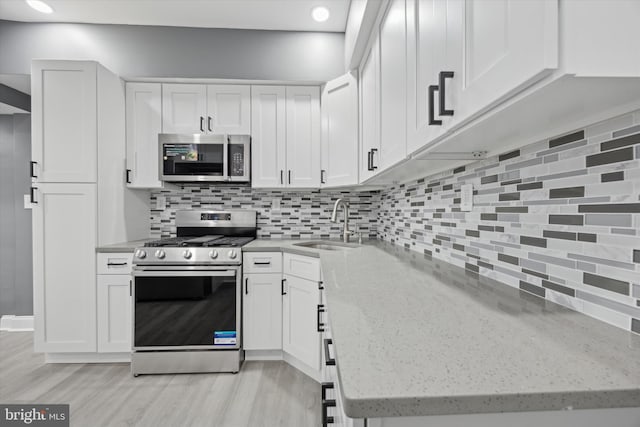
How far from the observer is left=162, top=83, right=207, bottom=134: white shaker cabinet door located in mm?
2541

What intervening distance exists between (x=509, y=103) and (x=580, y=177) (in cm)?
36

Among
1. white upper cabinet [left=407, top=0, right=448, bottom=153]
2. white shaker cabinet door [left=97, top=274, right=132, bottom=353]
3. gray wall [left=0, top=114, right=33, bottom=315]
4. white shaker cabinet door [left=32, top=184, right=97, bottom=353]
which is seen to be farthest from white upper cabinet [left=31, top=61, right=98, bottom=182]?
white upper cabinet [left=407, top=0, right=448, bottom=153]

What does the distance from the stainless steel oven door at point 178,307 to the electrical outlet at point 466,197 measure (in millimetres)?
1579

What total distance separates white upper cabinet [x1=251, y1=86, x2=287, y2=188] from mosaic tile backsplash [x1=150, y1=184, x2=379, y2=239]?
27 cm

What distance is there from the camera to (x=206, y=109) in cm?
256

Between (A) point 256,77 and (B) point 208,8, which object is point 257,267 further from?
(B) point 208,8

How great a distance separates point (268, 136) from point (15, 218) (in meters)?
2.71

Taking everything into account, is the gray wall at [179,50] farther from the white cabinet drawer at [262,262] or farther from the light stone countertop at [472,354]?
the light stone countertop at [472,354]

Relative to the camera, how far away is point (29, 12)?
239 cm

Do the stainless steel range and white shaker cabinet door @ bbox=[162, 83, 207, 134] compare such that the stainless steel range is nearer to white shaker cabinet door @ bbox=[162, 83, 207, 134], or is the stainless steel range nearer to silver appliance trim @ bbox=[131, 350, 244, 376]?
silver appliance trim @ bbox=[131, 350, 244, 376]

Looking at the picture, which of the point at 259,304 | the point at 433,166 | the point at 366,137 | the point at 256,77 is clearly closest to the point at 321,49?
the point at 256,77

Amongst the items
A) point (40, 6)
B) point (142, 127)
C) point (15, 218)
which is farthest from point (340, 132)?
point (15, 218)

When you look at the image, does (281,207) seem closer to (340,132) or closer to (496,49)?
(340,132)

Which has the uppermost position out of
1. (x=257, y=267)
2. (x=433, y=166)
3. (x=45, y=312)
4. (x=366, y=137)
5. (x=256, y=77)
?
(x=256, y=77)
